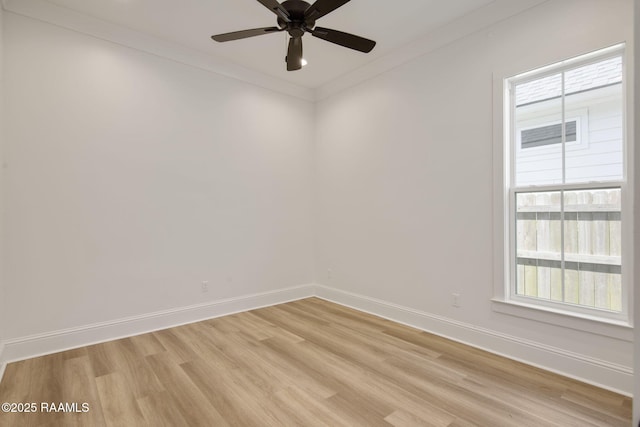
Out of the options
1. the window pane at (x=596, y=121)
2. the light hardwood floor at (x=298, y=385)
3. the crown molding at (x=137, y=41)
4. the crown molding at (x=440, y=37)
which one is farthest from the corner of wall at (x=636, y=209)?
the crown molding at (x=137, y=41)

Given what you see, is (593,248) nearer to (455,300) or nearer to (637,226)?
(455,300)

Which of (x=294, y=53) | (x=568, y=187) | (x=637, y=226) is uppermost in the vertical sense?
(x=294, y=53)

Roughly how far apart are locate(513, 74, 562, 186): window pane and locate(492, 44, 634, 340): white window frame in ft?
0.19

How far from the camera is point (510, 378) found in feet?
7.68

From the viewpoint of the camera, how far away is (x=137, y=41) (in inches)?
127

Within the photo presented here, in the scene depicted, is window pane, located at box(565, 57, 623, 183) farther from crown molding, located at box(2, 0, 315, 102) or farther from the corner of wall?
crown molding, located at box(2, 0, 315, 102)

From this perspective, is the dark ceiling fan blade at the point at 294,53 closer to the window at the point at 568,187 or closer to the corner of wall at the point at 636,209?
the window at the point at 568,187

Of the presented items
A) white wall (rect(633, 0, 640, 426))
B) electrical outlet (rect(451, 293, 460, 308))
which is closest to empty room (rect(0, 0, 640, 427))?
electrical outlet (rect(451, 293, 460, 308))

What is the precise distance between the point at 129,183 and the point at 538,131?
3.79 meters

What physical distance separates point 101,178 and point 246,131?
5.54ft

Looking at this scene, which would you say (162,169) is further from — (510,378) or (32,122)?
(510,378)

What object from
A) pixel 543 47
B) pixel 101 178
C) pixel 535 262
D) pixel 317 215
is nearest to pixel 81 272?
pixel 101 178

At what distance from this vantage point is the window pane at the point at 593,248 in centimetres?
225

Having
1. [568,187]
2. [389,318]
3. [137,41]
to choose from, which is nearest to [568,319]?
[568,187]
